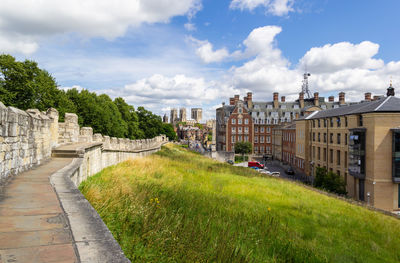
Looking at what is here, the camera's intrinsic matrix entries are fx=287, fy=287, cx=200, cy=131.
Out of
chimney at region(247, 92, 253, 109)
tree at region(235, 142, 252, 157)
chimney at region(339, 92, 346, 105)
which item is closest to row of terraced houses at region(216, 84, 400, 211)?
tree at region(235, 142, 252, 157)

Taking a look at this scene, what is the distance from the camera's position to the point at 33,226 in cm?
366

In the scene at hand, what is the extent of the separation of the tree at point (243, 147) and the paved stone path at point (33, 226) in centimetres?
6117

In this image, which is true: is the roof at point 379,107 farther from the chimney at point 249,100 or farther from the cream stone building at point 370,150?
the chimney at point 249,100

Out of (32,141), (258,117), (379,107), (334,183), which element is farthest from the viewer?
(258,117)

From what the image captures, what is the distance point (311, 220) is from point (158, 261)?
26.3 feet

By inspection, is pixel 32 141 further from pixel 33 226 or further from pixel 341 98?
pixel 341 98

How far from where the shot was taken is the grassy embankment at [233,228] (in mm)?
5332

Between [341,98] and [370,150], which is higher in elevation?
[341,98]

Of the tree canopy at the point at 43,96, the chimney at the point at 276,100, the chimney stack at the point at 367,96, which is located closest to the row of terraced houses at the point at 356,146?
the chimney at the point at 276,100

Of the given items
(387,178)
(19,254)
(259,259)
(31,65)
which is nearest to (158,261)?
(19,254)

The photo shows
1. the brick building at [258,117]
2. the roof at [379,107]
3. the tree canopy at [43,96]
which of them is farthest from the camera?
the brick building at [258,117]

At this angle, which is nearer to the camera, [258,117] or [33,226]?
[33,226]

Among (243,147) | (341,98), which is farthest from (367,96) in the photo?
(243,147)

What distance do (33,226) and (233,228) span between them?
5529 millimetres
